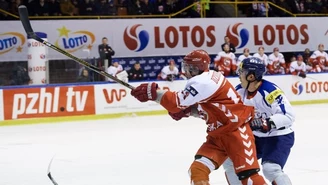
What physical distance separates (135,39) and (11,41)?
10.8 feet

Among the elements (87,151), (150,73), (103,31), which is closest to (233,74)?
(150,73)

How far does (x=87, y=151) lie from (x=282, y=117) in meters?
4.44

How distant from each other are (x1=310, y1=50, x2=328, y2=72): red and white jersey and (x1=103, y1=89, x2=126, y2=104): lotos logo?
6.37 metres

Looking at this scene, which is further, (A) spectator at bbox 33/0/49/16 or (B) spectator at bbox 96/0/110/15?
(B) spectator at bbox 96/0/110/15

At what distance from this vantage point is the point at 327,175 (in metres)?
6.55

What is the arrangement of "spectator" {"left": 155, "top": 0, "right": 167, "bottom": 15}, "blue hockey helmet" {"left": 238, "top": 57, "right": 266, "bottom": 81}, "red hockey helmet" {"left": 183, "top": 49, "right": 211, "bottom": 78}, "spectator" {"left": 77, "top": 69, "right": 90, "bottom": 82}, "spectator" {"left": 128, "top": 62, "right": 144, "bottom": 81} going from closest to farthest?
"red hockey helmet" {"left": 183, "top": 49, "right": 211, "bottom": 78}, "blue hockey helmet" {"left": 238, "top": 57, "right": 266, "bottom": 81}, "spectator" {"left": 77, "top": 69, "right": 90, "bottom": 82}, "spectator" {"left": 128, "top": 62, "right": 144, "bottom": 81}, "spectator" {"left": 155, "top": 0, "right": 167, "bottom": 15}

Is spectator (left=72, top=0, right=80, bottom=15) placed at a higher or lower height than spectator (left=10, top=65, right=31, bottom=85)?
higher

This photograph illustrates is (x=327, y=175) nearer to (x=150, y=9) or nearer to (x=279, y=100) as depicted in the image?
(x=279, y=100)

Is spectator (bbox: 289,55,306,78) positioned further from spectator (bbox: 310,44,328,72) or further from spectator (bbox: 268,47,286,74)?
spectator (bbox: 310,44,328,72)

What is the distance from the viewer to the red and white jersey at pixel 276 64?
57.0ft

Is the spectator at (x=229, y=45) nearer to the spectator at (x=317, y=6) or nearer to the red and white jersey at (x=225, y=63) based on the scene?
the red and white jersey at (x=225, y=63)

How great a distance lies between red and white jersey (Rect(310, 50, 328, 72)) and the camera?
59.6 ft

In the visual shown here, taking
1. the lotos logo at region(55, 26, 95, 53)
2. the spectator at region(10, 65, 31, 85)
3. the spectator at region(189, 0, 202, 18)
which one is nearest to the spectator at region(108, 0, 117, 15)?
the lotos logo at region(55, 26, 95, 53)

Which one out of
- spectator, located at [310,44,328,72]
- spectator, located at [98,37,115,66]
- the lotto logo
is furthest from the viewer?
spectator, located at [310,44,328,72]
